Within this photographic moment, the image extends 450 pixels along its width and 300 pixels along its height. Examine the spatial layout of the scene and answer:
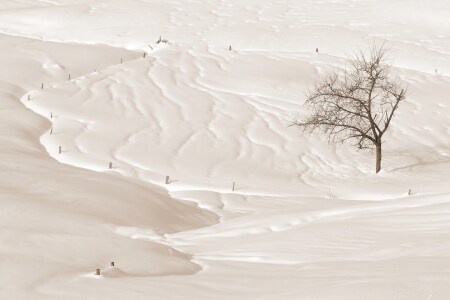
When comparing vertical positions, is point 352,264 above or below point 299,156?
below

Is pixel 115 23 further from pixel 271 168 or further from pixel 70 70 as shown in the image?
pixel 271 168

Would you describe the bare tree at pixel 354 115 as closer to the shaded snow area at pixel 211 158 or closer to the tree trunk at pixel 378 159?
the tree trunk at pixel 378 159

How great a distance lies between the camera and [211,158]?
14680 mm

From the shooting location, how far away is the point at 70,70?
67.6ft

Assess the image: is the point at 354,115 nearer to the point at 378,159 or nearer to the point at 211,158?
the point at 378,159

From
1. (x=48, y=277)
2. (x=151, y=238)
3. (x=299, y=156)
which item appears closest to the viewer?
(x=48, y=277)

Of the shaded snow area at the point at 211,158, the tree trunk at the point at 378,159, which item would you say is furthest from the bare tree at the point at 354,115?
the shaded snow area at the point at 211,158

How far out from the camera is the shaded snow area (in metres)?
5.77

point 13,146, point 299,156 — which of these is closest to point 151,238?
point 13,146

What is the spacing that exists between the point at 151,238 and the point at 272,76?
12784 millimetres

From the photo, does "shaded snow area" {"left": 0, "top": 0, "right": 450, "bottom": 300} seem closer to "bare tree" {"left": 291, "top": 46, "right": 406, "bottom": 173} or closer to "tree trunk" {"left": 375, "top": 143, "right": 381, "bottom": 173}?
"tree trunk" {"left": 375, "top": 143, "right": 381, "bottom": 173}

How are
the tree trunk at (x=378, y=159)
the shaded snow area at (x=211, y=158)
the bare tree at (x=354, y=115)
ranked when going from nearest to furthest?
the shaded snow area at (x=211, y=158), the tree trunk at (x=378, y=159), the bare tree at (x=354, y=115)

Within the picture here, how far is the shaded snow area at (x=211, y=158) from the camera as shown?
577 cm

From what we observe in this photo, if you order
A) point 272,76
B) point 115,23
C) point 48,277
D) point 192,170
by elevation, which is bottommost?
point 48,277
